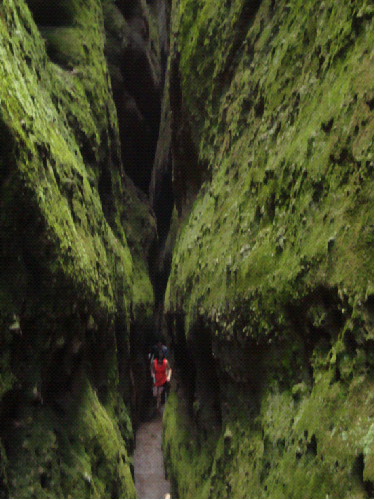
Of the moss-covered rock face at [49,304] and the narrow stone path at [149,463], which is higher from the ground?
the moss-covered rock face at [49,304]

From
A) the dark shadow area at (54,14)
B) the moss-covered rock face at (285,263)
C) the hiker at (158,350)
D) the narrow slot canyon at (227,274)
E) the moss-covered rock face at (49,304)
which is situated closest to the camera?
the moss-covered rock face at (285,263)

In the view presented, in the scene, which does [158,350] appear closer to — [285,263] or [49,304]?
[49,304]

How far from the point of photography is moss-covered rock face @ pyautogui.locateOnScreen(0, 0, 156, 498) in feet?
14.6

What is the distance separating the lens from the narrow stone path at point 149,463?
4505mm

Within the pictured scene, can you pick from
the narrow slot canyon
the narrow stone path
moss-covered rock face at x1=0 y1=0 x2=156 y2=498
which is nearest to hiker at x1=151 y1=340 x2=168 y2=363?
the narrow stone path

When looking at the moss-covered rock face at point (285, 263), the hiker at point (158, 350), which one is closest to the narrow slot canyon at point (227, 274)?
the moss-covered rock face at point (285, 263)

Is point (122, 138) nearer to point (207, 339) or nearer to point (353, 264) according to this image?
point (207, 339)

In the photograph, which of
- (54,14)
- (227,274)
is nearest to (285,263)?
(227,274)

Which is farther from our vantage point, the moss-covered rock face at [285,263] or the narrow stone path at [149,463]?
the narrow stone path at [149,463]

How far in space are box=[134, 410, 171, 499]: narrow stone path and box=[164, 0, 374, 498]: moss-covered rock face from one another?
293 mm

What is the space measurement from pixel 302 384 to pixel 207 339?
308cm

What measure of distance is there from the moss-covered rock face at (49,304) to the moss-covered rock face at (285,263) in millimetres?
1282

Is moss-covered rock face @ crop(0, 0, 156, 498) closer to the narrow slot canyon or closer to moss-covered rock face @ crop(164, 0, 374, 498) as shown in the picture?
the narrow slot canyon

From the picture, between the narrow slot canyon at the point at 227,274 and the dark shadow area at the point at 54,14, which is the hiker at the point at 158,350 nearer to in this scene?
the narrow slot canyon at the point at 227,274
